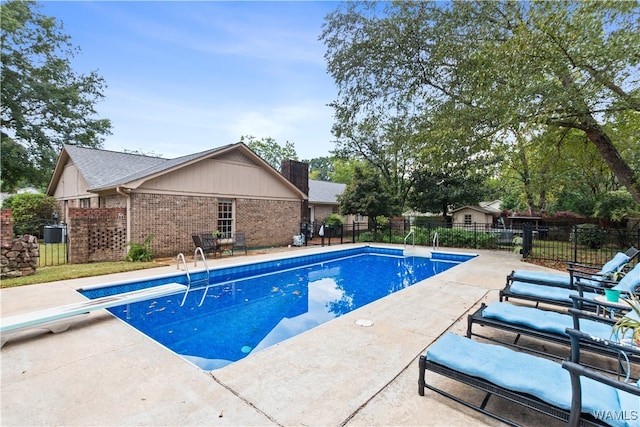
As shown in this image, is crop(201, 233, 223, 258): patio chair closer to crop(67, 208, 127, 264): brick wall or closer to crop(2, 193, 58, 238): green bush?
crop(67, 208, 127, 264): brick wall

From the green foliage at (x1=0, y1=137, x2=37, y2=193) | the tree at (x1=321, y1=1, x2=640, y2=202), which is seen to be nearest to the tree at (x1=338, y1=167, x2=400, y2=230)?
the tree at (x1=321, y1=1, x2=640, y2=202)

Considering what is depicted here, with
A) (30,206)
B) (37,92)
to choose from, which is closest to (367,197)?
(30,206)

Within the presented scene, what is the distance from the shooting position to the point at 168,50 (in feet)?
38.7

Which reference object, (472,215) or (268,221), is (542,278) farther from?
(472,215)

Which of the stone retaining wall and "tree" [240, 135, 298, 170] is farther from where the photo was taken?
"tree" [240, 135, 298, 170]

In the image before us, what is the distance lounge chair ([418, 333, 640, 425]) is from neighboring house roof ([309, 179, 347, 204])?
18.8m

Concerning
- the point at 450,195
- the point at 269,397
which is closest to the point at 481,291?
the point at 269,397

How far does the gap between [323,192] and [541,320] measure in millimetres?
21895

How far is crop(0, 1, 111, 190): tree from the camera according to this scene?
19250mm

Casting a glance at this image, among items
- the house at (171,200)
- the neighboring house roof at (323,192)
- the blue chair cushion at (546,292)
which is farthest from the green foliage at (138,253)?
the neighboring house roof at (323,192)

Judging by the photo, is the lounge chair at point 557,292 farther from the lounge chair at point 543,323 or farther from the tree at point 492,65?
the tree at point 492,65

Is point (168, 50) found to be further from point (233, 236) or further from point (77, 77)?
point (77, 77)

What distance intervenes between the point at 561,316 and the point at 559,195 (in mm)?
22205

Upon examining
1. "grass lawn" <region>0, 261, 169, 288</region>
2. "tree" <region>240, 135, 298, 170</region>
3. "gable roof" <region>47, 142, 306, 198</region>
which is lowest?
"grass lawn" <region>0, 261, 169, 288</region>
